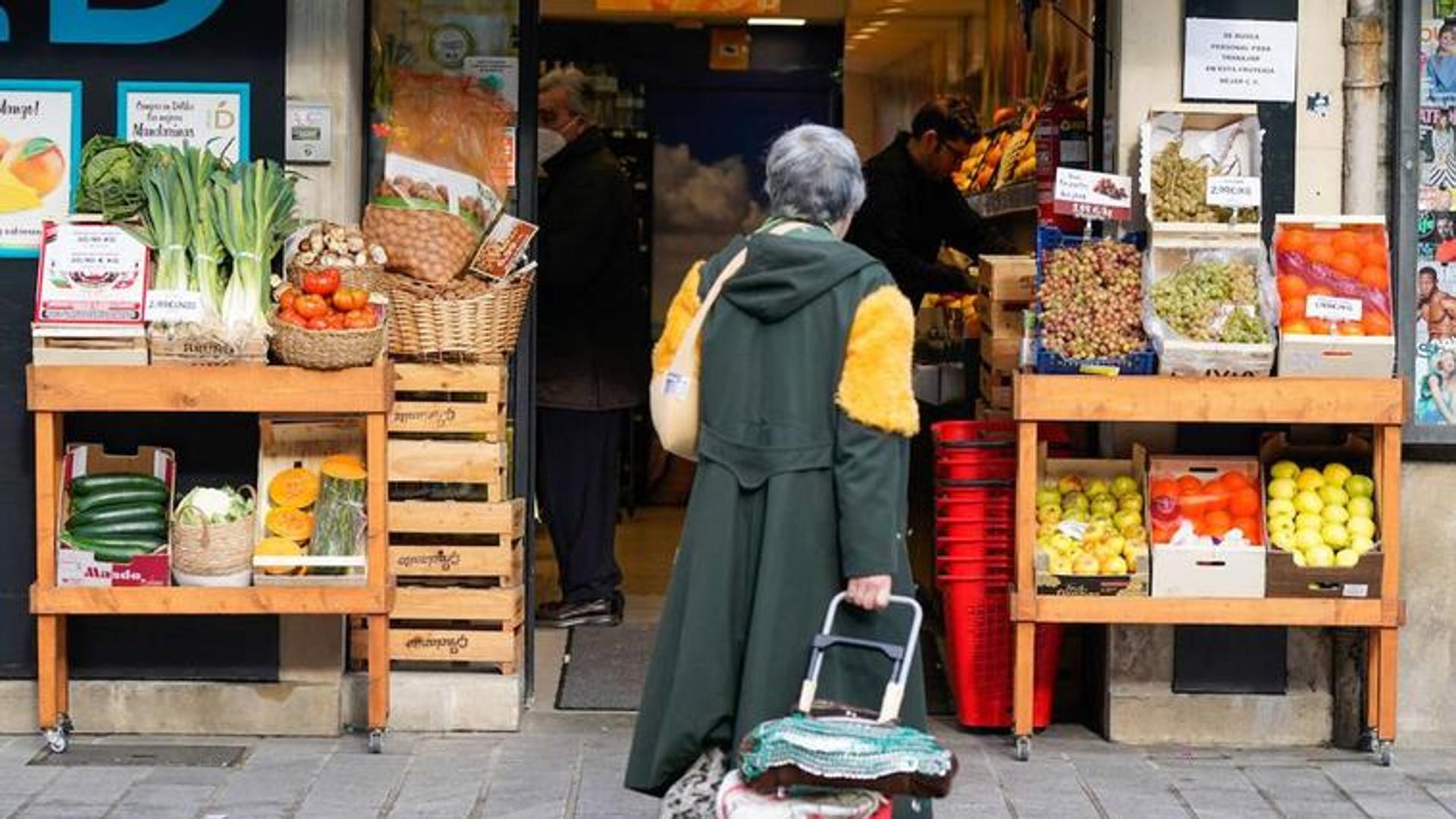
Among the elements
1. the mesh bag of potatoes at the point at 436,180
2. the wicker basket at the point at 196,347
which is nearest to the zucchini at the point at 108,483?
the wicker basket at the point at 196,347

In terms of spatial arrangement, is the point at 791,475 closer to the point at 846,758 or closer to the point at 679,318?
the point at 679,318

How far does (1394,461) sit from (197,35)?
12.8ft

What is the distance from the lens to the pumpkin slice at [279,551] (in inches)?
299

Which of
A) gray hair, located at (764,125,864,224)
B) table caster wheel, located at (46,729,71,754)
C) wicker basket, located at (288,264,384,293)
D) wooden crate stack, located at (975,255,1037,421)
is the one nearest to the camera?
gray hair, located at (764,125,864,224)

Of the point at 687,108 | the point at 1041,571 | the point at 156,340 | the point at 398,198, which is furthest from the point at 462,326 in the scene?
the point at 687,108

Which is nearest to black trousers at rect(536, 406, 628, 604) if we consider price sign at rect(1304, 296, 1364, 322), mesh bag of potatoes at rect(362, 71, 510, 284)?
mesh bag of potatoes at rect(362, 71, 510, 284)

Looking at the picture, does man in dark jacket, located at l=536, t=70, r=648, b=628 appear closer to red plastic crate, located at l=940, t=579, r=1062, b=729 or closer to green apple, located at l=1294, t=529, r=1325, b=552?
red plastic crate, located at l=940, t=579, r=1062, b=729

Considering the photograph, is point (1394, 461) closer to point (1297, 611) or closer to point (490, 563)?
point (1297, 611)

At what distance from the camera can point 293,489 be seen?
25.3 feet

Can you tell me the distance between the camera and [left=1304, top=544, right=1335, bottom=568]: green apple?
7.64m

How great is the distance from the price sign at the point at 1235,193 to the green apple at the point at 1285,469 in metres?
0.81

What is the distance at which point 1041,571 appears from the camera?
7.65m

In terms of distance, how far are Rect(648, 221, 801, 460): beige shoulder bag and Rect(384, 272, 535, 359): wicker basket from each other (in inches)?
78.1

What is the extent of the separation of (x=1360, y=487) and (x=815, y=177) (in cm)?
268
